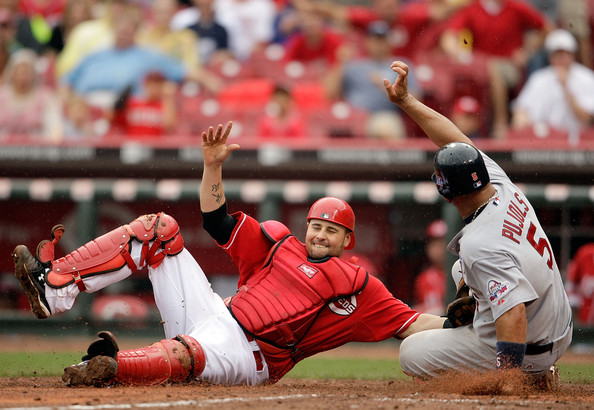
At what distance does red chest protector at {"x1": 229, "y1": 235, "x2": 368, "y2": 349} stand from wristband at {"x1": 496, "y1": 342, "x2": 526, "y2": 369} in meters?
0.81

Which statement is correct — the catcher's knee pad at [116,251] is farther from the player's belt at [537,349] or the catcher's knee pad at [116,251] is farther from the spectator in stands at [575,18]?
the spectator in stands at [575,18]

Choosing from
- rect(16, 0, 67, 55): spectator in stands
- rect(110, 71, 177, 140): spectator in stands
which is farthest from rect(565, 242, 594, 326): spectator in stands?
rect(16, 0, 67, 55): spectator in stands

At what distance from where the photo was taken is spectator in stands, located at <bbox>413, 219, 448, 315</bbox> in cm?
843

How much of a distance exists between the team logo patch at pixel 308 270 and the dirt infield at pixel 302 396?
0.59 m

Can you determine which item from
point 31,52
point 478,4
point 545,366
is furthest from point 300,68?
point 545,366

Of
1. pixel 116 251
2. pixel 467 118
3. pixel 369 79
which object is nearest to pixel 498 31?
pixel 369 79

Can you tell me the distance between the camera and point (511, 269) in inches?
151

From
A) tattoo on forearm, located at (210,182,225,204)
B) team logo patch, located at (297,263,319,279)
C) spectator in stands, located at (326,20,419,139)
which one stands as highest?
spectator in stands, located at (326,20,419,139)

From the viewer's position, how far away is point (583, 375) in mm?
5645

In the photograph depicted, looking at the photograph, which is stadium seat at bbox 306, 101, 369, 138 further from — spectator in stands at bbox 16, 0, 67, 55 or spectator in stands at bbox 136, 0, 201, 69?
spectator in stands at bbox 16, 0, 67, 55

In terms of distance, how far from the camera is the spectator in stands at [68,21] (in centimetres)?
1170

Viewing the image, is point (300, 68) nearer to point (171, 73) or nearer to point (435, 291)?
point (171, 73)

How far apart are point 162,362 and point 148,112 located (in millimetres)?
6158

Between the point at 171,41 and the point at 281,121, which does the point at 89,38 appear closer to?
the point at 171,41
